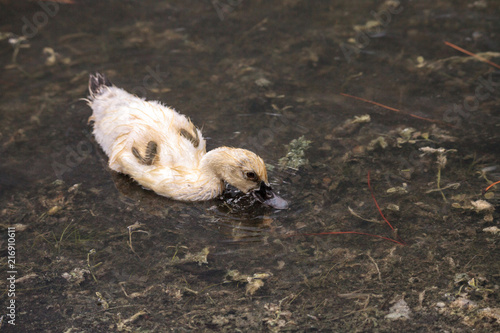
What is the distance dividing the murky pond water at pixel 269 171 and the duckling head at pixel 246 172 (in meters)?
0.16

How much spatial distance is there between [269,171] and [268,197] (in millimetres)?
553

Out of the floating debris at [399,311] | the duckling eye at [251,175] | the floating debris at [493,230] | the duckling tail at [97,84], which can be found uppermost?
the duckling tail at [97,84]

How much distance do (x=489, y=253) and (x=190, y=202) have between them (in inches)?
113

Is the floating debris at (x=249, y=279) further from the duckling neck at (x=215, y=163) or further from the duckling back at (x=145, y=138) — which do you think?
the duckling back at (x=145, y=138)

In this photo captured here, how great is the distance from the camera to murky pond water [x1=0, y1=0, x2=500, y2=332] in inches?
185

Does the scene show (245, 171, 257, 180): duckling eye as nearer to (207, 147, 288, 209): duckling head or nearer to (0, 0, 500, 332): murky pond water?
(207, 147, 288, 209): duckling head

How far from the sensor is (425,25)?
8.69 meters

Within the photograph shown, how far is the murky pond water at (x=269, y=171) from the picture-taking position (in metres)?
4.69

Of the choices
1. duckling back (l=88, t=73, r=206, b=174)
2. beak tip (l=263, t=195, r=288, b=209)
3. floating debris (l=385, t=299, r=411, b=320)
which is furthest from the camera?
duckling back (l=88, t=73, r=206, b=174)

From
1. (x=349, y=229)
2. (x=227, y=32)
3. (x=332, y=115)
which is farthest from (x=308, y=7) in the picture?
(x=349, y=229)

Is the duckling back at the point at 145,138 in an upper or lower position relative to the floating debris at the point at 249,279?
upper

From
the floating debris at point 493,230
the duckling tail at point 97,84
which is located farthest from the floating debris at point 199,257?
the duckling tail at point 97,84

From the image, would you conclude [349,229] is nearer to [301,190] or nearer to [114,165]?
[301,190]

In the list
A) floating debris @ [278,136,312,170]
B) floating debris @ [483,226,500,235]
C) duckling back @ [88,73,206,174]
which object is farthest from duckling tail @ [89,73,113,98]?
floating debris @ [483,226,500,235]
